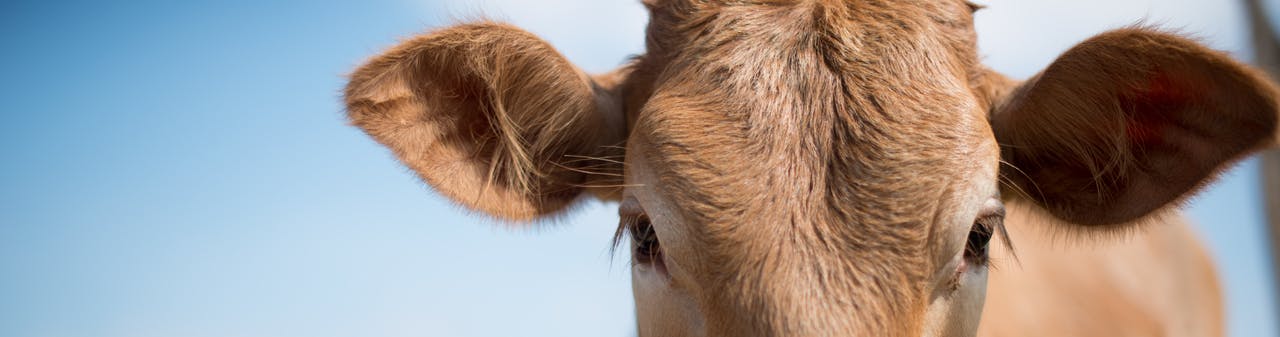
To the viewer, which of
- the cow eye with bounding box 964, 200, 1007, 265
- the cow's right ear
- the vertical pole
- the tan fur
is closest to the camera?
the cow eye with bounding box 964, 200, 1007, 265

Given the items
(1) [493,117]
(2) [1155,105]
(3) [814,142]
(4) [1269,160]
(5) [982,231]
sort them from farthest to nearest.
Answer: (4) [1269,160] → (1) [493,117] → (2) [1155,105] → (5) [982,231] → (3) [814,142]

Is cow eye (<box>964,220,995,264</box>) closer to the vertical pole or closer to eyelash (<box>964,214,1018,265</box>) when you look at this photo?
→ eyelash (<box>964,214,1018,265</box>)

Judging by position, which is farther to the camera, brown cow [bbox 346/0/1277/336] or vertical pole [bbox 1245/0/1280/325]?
vertical pole [bbox 1245/0/1280/325]

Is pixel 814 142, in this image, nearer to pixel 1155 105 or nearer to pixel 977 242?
pixel 977 242

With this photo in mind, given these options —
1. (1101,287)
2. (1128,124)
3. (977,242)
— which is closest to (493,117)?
(977,242)

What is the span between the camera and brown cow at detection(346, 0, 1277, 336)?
2.48 m

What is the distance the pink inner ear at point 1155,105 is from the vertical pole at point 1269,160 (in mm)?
4932

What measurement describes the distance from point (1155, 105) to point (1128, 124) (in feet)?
0.33

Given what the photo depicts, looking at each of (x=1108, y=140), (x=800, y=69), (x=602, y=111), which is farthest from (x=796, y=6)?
(x=1108, y=140)

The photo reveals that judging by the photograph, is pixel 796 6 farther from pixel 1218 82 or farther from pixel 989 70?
pixel 1218 82

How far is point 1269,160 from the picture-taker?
25.3ft

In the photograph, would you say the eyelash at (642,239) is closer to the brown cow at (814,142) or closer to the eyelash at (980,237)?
the brown cow at (814,142)

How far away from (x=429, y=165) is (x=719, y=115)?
46.6 inches

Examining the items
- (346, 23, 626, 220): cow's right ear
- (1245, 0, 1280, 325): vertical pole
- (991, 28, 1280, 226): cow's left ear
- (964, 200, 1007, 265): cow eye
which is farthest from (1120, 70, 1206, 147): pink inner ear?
(1245, 0, 1280, 325): vertical pole
